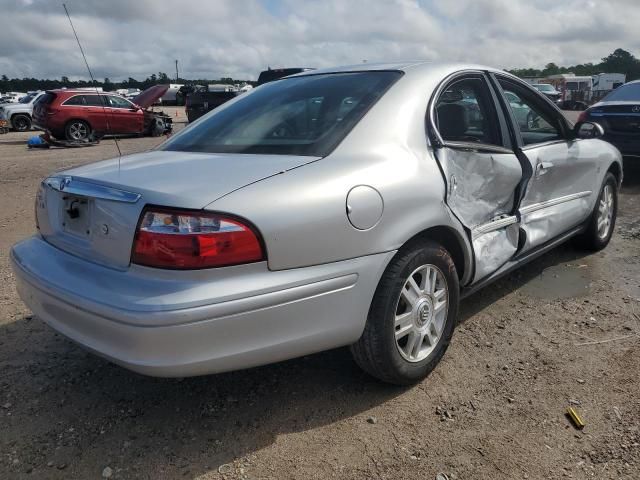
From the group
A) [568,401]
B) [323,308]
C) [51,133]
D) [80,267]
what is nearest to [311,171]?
[323,308]

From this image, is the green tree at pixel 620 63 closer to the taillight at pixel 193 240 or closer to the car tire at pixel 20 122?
the car tire at pixel 20 122

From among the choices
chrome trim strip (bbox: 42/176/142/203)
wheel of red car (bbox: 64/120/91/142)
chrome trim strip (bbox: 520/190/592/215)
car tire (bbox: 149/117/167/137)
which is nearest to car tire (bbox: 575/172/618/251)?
chrome trim strip (bbox: 520/190/592/215)

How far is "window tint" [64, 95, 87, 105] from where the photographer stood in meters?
15.9

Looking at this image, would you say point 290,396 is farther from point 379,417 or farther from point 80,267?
point 80,267

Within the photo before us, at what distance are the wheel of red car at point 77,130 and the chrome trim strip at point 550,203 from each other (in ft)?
49.1

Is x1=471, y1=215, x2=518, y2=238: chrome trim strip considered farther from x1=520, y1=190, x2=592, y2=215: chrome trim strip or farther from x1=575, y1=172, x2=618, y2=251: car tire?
x1=575, y1=172, x2=618, y2=251: car tire

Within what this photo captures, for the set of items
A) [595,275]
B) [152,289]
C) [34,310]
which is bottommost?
[595,275]

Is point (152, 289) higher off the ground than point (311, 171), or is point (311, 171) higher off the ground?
point (311, 171)

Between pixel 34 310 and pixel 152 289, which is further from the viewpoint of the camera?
pixel 34 310

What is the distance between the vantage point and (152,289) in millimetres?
2023

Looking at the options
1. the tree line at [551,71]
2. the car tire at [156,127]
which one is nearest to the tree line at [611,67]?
the tree line at [551,71]

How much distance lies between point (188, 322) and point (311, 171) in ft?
2.61

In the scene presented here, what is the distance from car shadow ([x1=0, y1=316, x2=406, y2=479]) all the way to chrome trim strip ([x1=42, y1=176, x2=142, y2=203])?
3.39ft

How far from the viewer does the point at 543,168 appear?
11.9 ft
